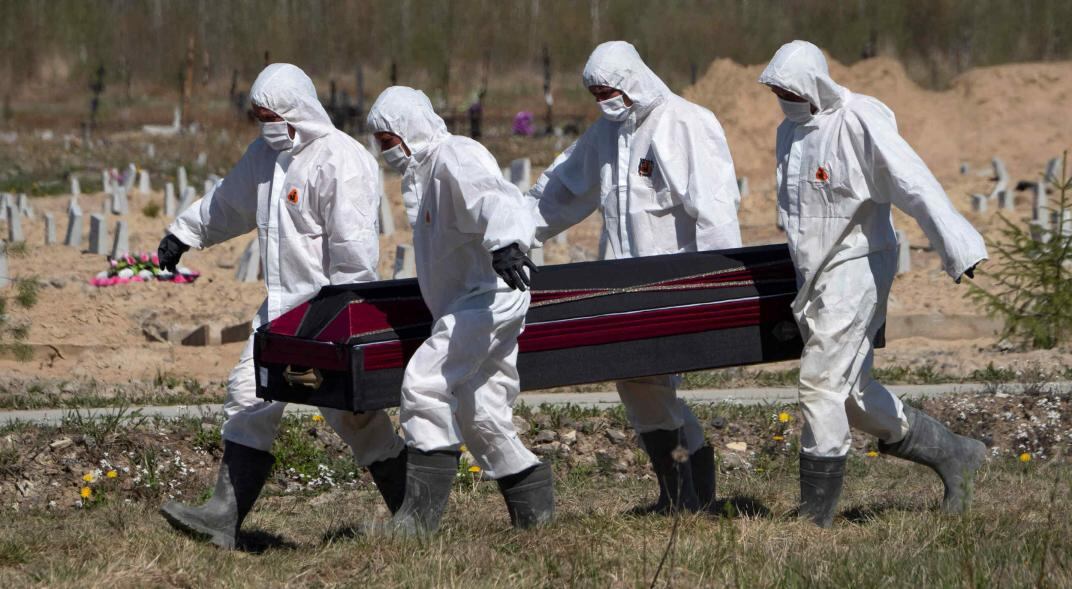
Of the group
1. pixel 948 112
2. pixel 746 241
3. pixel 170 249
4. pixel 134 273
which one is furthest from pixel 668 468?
pixel 948 112

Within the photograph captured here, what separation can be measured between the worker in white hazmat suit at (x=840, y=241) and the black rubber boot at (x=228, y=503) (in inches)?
77.6

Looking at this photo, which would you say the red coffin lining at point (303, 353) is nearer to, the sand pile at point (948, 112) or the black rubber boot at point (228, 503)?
the black rubber boot at point (228, 503)

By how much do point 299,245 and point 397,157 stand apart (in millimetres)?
635

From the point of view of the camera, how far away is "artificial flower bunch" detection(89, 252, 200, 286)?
14898mm

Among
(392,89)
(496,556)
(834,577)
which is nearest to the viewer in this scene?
(834,577)

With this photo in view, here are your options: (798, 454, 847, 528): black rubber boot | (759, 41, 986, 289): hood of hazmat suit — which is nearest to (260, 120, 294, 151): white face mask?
(759, 41, 986, 289): hood of hazmat suit

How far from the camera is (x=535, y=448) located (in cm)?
791

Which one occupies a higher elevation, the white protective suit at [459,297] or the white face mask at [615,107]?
the white face mask at [615,107]

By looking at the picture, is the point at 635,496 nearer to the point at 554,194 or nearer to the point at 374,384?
the point at 554,194

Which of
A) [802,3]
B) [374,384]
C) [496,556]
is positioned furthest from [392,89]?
[802,3]

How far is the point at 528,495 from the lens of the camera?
214 inches

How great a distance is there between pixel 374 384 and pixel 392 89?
106cm

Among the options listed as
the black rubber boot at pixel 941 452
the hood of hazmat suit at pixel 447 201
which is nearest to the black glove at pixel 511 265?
the hood of hazmat suit at pixel 447 201

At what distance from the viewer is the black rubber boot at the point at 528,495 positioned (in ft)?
17.8
